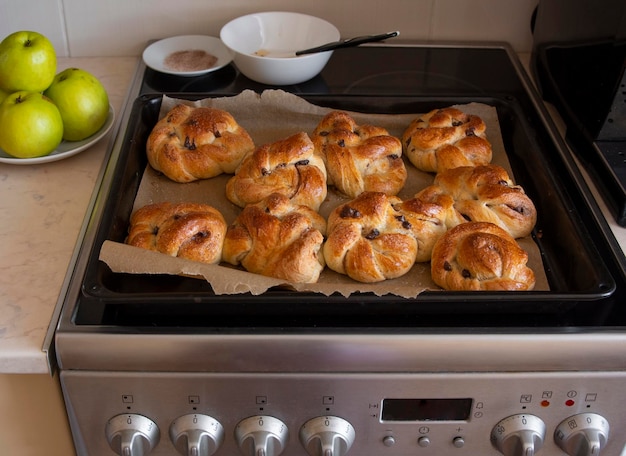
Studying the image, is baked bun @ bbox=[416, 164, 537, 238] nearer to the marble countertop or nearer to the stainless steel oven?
the stainless steel oven

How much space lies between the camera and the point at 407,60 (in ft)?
4.87

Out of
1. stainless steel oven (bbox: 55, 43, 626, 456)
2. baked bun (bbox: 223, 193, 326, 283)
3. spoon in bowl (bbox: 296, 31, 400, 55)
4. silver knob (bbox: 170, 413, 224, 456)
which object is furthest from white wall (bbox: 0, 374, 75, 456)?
spoon in bowl (bbox: 296, 31, 400, 55)

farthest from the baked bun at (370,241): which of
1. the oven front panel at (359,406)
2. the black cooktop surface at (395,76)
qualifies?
the black cooktop surface at (395,76)

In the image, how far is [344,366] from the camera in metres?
0.88

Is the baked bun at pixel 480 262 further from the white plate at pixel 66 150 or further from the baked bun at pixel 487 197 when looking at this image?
the white plate at pixel 66 150

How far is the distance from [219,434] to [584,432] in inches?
18.9

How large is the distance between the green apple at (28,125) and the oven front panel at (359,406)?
43cm

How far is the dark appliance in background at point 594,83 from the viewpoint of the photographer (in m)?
1.08

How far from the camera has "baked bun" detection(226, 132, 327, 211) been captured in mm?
1094

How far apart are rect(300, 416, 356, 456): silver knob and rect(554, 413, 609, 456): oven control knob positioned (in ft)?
0.92

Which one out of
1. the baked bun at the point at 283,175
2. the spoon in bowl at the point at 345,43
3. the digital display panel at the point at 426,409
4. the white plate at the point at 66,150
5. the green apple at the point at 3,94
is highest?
the spoon in bowl at the point at 345,43

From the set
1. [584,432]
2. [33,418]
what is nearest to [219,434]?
[33,418]

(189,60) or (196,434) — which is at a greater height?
(189,60)

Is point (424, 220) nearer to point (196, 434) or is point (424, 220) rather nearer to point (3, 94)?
point (196, 434)
